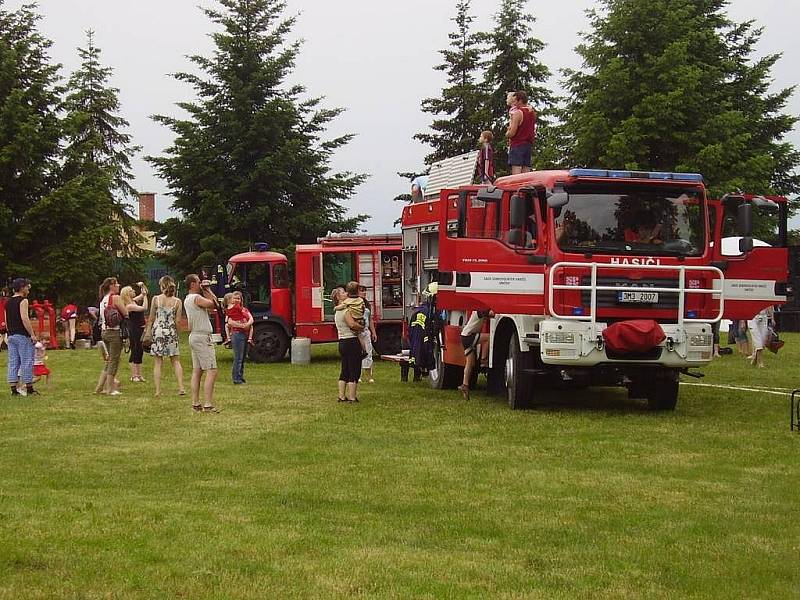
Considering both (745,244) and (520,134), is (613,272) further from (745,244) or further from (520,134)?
(520,134)

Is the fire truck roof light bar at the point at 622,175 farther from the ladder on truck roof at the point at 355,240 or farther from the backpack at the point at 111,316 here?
the ladder on truck roof at the point at 355,240

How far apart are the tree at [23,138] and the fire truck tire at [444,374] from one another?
22664 millimetres

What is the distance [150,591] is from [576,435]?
24.1 feet

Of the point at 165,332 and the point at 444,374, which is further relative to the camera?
the point at 444,374

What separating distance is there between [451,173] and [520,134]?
2.23 m

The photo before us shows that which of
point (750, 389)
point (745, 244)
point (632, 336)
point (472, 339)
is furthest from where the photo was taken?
point (750, 389)

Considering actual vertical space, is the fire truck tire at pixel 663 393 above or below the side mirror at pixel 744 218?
below

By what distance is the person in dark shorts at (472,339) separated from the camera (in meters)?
16.4

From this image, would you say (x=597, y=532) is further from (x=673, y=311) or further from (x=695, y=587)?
(x=673, y=311)

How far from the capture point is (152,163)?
42.2 meters

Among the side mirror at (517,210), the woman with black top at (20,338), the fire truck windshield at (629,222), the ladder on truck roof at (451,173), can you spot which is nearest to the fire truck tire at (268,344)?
the ladder on truck roof at (451,173)

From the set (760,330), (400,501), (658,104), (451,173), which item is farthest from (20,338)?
(658,104)

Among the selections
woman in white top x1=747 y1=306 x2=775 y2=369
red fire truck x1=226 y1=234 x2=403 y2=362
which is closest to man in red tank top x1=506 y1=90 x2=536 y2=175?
woman in white top x1=747 y1=306 x2=775 y2=369

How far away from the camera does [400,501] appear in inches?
361
